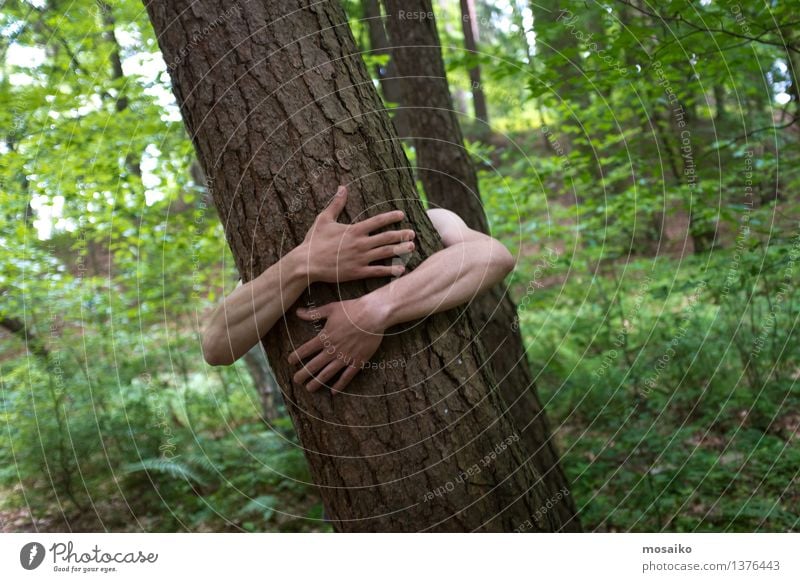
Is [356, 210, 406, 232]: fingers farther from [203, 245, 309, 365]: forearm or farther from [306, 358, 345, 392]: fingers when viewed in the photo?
[306, 358, 345, 392]: fingers

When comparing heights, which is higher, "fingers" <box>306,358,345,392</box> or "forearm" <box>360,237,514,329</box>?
"forearm" <box>360,237,514,329</box>

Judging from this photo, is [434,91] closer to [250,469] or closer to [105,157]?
[105,157]

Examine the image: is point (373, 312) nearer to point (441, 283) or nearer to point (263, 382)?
point (441, 283)

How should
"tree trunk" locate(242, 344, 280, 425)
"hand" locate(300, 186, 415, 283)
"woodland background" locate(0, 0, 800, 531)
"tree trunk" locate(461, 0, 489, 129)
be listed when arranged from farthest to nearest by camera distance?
"tree trunk" locate(242, 344, 280, 425) → "tree trunk" locate(461, 0, 489, 129) → "woodland background" locate(0, 0, 800, 531) → "hand" locate(300, 186, 415, 283)

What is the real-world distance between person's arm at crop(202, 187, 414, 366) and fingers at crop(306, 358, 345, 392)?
0.22 m

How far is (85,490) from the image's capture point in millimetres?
4945

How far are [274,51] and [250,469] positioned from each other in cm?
412

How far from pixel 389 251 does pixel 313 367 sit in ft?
1.38

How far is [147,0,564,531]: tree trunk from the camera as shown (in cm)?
192

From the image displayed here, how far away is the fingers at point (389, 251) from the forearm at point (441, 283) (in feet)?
0.23

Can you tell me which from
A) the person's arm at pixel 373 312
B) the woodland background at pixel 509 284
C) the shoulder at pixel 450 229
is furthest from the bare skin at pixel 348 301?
the woodland background at pixel 509 284

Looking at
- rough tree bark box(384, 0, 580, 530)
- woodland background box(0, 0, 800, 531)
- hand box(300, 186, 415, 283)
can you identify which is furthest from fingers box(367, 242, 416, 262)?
rough tree bark box(384, 0, 580, 530)

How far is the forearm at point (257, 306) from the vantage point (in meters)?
1.87

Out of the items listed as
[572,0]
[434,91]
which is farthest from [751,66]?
[434,91]
